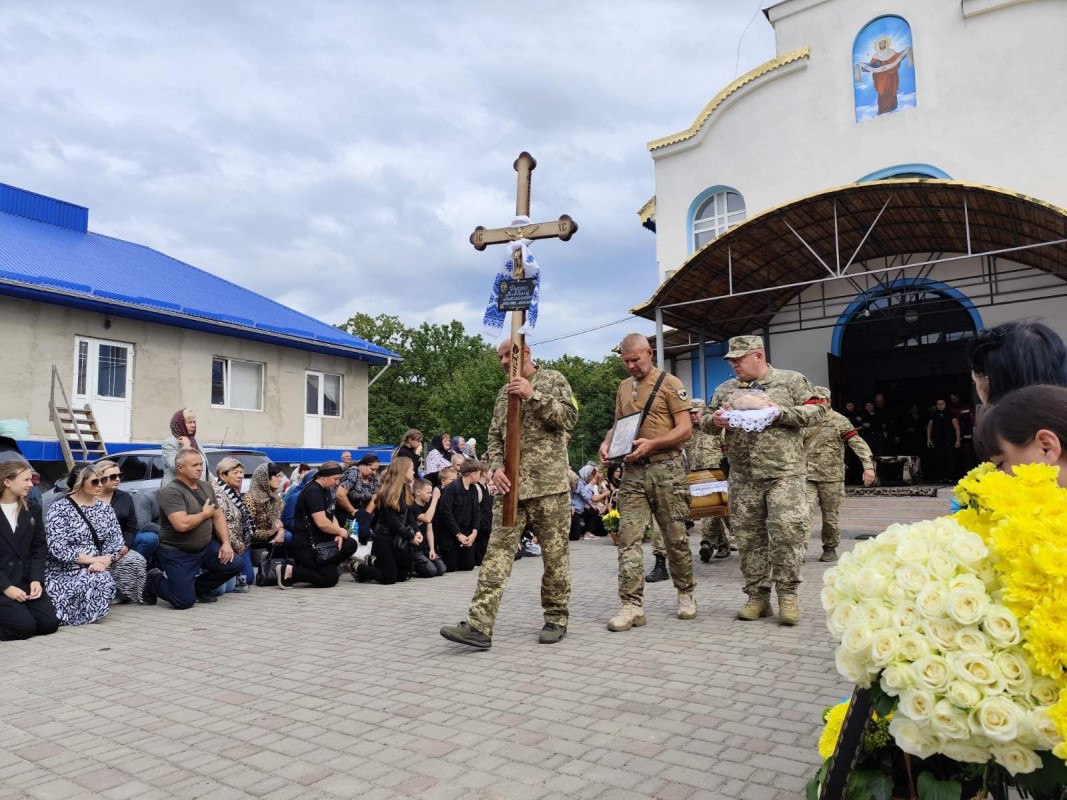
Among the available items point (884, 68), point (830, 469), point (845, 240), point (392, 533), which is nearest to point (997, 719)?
point (392, 533)

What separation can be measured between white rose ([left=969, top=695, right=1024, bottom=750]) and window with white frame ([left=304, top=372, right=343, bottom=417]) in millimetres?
20712

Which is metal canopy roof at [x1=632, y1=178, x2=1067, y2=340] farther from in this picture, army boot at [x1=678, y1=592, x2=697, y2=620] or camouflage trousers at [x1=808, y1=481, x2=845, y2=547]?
army boot at [x1=678, y1=592, x2=697, y2=620]

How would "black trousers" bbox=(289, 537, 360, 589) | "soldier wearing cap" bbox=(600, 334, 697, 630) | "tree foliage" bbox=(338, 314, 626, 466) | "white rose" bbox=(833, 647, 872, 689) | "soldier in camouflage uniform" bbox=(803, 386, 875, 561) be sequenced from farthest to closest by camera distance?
"tree foliage" bbox=(338, 314, 626, 466) < "soldier in camouflage uniform" bbox=(803, 386, 875, 561) < "black trousers" bbox=(289, 537, 360, 589) < "soldier wearing cap" bbox=(600, 334, 697, 630) < "white rose" bbox=(833, 647, 872, 689)

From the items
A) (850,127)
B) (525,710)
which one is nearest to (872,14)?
(850,127)

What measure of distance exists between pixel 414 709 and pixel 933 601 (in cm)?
304

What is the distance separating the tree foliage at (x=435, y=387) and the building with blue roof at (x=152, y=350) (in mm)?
28027

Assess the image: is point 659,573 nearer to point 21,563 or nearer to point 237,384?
point 21,563

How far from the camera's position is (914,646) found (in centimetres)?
176

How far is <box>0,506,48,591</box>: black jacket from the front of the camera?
21.1 ft

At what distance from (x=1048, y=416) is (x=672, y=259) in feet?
61.7

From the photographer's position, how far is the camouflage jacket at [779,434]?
19.3ft

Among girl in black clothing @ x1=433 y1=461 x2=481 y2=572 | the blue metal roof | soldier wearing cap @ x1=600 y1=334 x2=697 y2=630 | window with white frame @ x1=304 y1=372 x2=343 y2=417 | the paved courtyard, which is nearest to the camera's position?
the paved courtyard

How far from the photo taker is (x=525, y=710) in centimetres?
404

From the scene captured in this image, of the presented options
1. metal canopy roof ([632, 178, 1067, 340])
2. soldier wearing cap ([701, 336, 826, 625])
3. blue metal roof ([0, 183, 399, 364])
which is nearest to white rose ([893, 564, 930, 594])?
soldier wearing cap ([701, 336, 826, 625])
